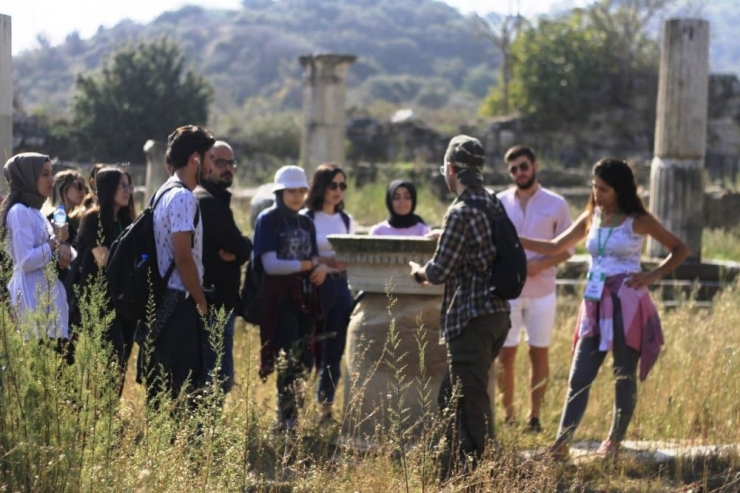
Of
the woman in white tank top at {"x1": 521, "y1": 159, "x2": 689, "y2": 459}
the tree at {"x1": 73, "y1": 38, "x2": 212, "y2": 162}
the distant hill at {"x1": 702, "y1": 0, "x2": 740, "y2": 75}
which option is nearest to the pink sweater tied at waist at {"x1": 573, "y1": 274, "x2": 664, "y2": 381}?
the woman in white tank top at {"x1": 521, "y1": 159, "x2": 689, "y2": 459}

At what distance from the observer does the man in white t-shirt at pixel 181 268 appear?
5168mm

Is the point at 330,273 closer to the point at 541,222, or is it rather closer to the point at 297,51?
the point at 541,222

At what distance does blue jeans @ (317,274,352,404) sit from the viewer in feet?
23.2

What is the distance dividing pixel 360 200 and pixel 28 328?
13.1m

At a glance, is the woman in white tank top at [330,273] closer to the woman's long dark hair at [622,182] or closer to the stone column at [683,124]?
the woman's long dark hair at [622,182]

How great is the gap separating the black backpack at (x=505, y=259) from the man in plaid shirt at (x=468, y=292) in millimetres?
28

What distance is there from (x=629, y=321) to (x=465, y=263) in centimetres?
111

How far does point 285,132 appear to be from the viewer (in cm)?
2569

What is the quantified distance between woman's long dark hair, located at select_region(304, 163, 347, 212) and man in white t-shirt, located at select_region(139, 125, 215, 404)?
6.34 feet

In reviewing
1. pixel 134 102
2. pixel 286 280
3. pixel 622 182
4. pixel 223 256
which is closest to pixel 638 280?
pixel 622 182

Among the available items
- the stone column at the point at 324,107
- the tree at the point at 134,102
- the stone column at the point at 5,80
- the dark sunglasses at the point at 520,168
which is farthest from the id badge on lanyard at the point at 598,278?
the tree at the point at 134,102

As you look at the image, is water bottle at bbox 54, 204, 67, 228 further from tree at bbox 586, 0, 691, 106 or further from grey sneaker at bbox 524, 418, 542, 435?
tree at bbox 586, 0, 691, 106

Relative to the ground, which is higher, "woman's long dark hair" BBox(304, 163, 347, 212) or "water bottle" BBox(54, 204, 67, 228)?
"woman's long dark hair" BBox(304, 163, 347, 212)

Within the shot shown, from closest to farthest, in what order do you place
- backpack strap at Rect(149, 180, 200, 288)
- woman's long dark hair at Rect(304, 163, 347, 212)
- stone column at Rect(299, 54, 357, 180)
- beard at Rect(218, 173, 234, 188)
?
backpack strap at Rect(149, 180, 200, 288) < beard at Rect(218, 173, 234, 188) < woman's long dark hair at Rect(304, 163, 347, 212) < stone column at Rect(299, 54, 357, 180)
